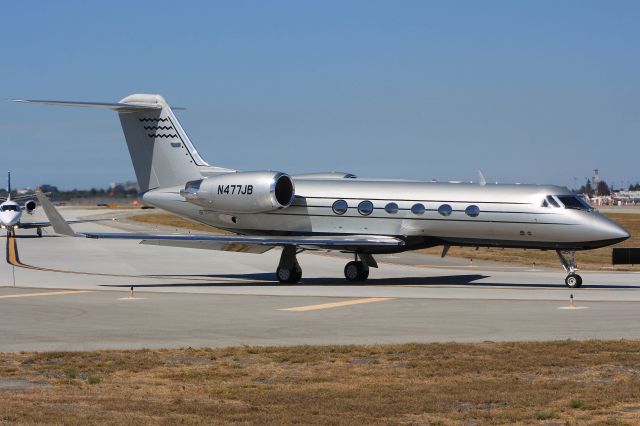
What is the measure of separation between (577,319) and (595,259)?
24.4 m

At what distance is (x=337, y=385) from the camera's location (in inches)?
543

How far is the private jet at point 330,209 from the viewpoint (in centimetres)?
2983

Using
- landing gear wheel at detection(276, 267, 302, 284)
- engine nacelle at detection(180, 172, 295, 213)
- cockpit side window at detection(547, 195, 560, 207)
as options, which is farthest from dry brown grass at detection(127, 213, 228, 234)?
cockpit side window at detection(547, 195, 560, 207)

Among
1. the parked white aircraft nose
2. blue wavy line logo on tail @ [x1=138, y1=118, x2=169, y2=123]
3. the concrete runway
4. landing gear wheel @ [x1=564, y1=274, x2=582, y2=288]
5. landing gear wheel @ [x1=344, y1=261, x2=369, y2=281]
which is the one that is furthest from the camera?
the parked white aircraft nose

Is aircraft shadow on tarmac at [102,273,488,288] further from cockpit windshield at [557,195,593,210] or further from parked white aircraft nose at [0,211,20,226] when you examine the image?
parked white aircraft nose at [0,211,20,226]

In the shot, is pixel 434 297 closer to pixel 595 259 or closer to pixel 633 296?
pixel 633 296

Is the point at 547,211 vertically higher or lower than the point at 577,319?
higher

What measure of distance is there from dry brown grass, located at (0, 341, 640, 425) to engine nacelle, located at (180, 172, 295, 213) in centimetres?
1526

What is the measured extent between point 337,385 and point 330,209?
18.4m

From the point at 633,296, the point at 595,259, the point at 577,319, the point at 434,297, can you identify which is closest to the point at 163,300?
the point at 434,297

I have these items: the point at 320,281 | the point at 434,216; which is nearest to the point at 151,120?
the point at 320,281

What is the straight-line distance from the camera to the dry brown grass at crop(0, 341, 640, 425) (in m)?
11.7

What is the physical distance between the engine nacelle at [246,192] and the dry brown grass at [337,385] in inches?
601

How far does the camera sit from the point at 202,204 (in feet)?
109
